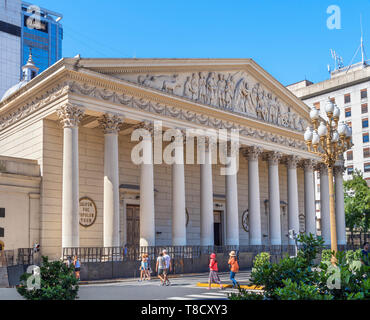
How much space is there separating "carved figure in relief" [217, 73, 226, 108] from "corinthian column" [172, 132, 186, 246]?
533 centimetres

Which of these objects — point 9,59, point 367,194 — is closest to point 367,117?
point 367,194

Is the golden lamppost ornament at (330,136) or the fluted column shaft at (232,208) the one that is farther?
the fluted column shaft at (232,208)

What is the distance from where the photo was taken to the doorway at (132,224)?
32844mm

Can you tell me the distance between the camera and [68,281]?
364 inches

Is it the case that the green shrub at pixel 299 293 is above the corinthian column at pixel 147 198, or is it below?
below

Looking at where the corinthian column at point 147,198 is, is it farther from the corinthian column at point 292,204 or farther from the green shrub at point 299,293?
the green shrub at point 299,293

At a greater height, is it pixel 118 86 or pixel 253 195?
pixel 118 86

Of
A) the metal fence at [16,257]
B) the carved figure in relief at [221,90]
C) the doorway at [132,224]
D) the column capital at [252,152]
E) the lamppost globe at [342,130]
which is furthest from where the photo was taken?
the column capital at [252,152]

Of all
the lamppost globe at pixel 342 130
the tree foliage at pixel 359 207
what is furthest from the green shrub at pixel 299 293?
the tree foliage at pixel 359 207

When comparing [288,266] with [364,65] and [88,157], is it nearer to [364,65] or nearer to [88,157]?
[88,157]

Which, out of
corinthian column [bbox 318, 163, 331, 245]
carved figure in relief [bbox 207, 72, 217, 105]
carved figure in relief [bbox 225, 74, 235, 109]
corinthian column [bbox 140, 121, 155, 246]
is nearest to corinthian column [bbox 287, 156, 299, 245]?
corinthian column [bbox 318, 163, 331, 245]

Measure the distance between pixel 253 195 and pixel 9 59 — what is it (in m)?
58.5

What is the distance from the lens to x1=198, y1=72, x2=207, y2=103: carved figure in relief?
109 ft

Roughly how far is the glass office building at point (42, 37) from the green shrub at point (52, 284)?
88533 mm
